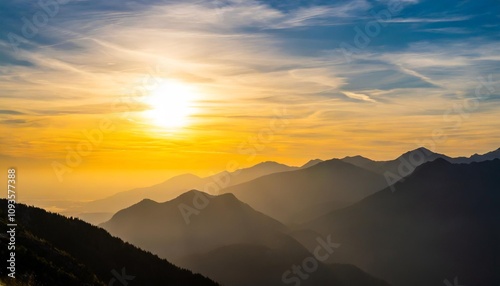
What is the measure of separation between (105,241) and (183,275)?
15689mm

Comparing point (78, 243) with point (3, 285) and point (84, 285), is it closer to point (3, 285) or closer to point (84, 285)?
A: point (84, 285)

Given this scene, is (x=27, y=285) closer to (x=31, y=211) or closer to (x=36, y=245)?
(x=36, y=245)

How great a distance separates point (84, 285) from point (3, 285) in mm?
16894

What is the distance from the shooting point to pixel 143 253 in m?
78.1

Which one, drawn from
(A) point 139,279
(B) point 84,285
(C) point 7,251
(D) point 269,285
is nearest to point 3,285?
(C) point 7,251

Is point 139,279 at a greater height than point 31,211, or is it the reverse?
point 31,211

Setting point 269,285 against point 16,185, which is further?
point 269,285

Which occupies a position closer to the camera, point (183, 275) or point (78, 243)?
point (78, 243)

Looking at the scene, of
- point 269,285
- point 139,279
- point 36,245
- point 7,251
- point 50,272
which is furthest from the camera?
point 269,285

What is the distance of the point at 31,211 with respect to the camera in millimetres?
71188

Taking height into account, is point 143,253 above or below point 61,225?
below

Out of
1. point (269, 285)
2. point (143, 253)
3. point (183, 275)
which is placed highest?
point (143, 253)

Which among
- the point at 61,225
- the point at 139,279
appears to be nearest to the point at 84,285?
the point at 139,279

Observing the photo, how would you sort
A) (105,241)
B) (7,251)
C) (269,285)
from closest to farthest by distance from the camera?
(7,251)
(105,241)
(269,285)
